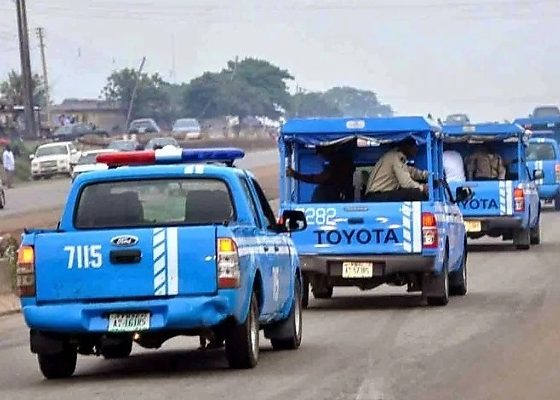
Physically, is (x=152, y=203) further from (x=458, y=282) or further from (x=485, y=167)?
(x=485, y=167)

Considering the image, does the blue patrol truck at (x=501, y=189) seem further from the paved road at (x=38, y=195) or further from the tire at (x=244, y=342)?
the paved road at (x=38, y=195)

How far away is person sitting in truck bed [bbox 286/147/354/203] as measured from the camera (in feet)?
72.5

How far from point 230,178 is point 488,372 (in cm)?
267

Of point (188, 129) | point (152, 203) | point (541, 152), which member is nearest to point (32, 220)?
point (541, 152)

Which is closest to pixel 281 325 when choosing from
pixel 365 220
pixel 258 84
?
pixel 365 220

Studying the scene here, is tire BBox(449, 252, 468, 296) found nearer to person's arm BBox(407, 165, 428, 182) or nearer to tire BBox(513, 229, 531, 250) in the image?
person's arm BBox(407, 165, 428, 182)

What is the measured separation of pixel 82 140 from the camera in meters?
92.1

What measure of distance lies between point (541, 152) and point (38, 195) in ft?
63.7

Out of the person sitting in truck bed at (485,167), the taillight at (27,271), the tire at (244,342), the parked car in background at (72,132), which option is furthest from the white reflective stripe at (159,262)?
the parked car in background at (72,132)

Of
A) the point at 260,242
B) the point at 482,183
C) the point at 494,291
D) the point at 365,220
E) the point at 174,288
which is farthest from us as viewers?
the point at 482,183

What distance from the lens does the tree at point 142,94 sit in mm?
138875

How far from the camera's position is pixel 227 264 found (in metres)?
13.1

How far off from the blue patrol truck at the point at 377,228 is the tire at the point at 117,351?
5.02 m

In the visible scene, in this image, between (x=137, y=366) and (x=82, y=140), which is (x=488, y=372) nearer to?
(x=137, y=366)
